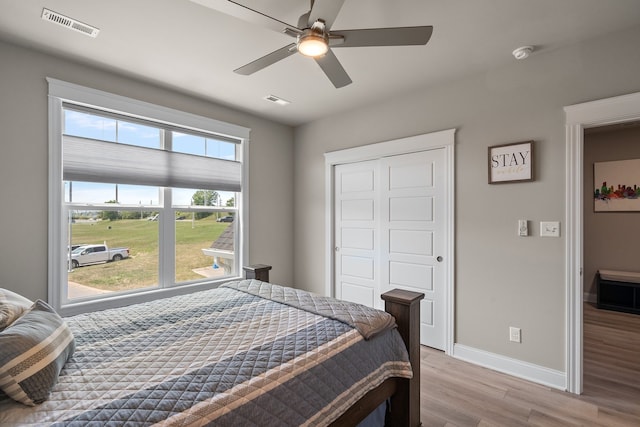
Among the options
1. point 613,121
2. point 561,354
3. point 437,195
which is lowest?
point 561,354

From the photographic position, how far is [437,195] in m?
3.10

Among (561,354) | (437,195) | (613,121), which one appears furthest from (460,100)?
(561,354)

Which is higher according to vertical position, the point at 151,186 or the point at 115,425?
the point at 151,186

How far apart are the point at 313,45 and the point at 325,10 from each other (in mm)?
216

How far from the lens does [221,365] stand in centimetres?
122

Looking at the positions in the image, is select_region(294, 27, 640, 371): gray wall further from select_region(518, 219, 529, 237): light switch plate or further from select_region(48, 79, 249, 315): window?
select_region(48, 79, 249, 315): window

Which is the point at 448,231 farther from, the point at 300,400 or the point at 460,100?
the point at 300,400

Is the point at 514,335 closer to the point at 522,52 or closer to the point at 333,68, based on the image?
the point at 522,52

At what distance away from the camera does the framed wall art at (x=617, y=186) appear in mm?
4320

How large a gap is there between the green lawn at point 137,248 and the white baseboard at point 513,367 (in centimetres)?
287

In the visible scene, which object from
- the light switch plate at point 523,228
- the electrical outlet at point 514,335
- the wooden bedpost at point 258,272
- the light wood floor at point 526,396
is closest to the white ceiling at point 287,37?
the light switch plate at point 523,228

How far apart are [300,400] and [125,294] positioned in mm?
2499

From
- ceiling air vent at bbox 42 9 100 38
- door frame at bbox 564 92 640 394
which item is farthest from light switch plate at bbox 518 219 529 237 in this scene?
ceiling air vent at bbox 42 9 100 38

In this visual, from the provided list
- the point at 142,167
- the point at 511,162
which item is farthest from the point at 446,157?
the point at 142,167
